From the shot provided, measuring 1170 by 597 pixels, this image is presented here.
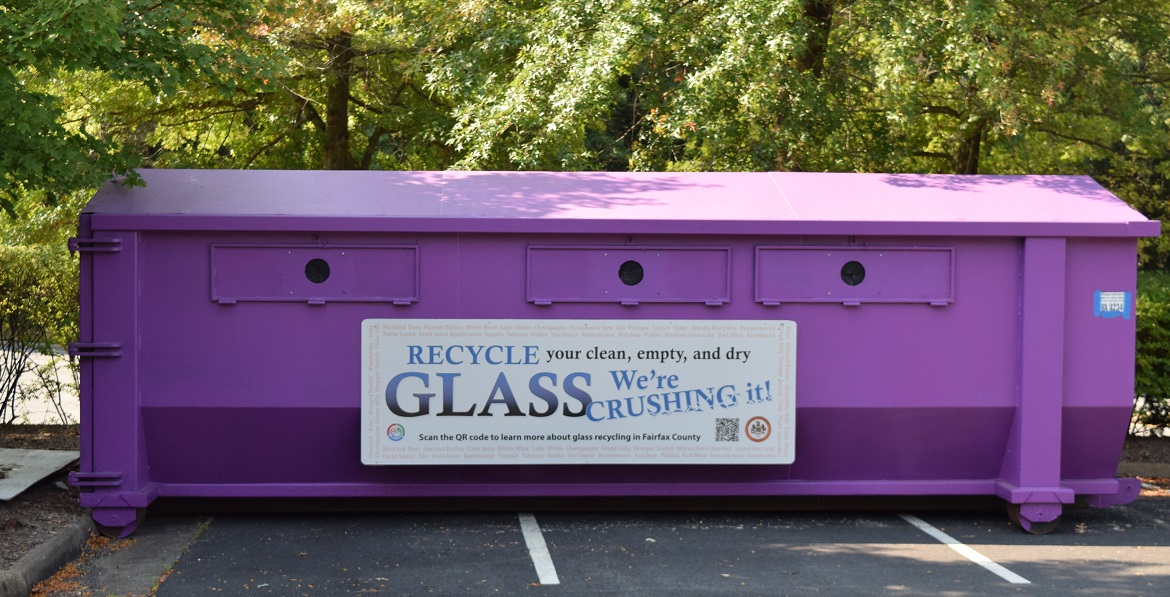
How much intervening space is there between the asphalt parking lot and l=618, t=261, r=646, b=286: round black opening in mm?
1514

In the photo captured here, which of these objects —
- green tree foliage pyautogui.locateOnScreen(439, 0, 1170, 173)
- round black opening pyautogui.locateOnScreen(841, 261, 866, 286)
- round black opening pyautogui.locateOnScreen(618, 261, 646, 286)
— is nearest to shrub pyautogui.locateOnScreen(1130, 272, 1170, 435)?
green tree foliage pyautogui.locateOnScreen(439, 0, 1170, 173)

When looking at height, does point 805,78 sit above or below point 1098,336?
above

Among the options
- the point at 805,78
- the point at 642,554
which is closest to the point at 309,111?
the point at 805,78

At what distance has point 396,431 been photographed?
277 inches

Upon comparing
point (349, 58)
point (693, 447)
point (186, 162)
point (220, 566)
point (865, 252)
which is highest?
point (349, 58)

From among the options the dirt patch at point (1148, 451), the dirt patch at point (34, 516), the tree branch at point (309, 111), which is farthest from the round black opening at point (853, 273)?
the tree branch at point (309, 111)

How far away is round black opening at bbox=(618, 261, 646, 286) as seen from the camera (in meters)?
7.17

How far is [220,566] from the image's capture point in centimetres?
622

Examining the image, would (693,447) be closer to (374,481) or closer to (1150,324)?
(374,481)

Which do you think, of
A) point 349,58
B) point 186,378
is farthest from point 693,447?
point 349,58

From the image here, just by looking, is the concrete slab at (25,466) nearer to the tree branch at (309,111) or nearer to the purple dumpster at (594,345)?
the purple dumpster at (594,345)

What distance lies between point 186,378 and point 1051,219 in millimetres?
5293

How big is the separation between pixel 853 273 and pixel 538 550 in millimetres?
2556

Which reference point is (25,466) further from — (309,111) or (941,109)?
(941,109)
